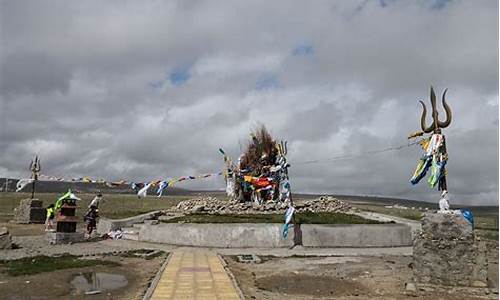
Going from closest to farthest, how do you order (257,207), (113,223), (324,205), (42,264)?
(42,264) < (113,223) < (257,207) < (324,205)

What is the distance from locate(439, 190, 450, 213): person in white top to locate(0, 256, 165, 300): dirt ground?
7.88 metres

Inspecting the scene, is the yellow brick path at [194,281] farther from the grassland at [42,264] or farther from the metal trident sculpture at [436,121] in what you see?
the metal trident sculpture at [436,121]

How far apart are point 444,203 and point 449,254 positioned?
4.38 ft

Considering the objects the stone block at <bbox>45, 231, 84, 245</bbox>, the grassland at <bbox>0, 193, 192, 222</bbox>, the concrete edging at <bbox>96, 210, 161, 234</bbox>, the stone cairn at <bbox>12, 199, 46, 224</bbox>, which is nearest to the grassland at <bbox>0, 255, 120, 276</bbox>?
the stone block at <bbox>45, 231, 84, 245</bbox>

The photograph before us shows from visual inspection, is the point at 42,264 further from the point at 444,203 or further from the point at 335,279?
the point at 444,203

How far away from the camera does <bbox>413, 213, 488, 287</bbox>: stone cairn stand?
11.6m

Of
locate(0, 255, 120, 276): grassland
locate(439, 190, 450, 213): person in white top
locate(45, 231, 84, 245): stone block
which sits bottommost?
locate(0, 255, 120, 276): grassland

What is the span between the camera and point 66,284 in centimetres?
1184

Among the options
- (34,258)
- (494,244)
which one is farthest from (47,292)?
(494,244)

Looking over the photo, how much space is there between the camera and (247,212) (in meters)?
26.9

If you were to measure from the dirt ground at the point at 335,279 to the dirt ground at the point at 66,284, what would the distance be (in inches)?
97.4

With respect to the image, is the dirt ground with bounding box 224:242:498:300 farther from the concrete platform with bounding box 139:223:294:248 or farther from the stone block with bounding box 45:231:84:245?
the stone block with bounding box 45:231:84:245

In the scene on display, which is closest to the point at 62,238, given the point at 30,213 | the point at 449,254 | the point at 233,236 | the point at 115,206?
the point at 233,236

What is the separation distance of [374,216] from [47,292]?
766 inches
